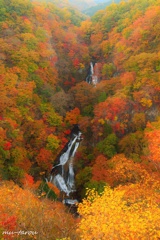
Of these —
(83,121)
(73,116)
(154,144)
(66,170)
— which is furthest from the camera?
(73,116)

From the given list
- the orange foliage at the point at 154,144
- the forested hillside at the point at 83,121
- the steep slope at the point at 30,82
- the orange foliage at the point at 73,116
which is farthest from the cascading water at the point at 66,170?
the orange foliage at the point at 154,144

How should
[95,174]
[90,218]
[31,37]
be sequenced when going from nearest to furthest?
[90,218]
[95,174]
[31,37]

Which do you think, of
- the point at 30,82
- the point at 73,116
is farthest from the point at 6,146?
the point at 73,116

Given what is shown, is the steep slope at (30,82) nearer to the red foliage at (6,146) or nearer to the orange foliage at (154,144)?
the red foliage at (6,146)

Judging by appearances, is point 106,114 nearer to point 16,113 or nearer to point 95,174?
point 95,174

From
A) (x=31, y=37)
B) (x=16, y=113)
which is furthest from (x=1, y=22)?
(x=16, y=113)

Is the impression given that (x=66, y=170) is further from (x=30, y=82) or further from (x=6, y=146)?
(x=30, y=82)
